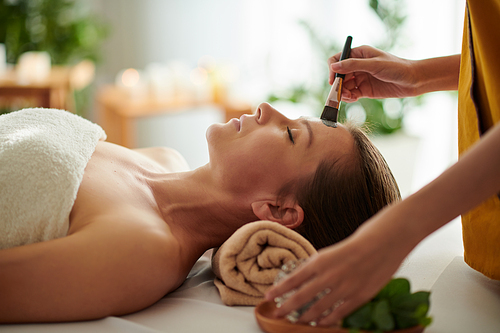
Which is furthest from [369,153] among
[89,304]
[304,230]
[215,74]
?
[215,74]

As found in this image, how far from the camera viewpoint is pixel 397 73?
128cm

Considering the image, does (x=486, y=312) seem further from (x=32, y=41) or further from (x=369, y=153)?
(x=32, y=41)

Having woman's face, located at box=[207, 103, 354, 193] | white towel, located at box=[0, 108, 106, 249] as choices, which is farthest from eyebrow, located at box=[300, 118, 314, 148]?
white towel, located at box=[0, 108, 106, 249]

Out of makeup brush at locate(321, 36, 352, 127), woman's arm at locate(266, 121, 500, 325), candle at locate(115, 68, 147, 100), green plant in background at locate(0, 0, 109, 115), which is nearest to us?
woman's arm at locate(266, 121, 500, 325)

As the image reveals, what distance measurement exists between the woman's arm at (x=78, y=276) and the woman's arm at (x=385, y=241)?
0.32 metres

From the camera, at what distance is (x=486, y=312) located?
882 millimetres

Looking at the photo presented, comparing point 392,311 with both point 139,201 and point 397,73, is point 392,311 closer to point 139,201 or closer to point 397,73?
point 139,201

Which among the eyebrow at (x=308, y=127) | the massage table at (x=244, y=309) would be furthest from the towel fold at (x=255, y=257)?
the eyebrow at (x=308, y=127)

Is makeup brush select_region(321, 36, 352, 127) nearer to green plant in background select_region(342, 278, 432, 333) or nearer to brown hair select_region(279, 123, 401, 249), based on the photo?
brown hair select_region(279, 123, 401, 249)

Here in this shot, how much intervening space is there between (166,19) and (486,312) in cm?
490

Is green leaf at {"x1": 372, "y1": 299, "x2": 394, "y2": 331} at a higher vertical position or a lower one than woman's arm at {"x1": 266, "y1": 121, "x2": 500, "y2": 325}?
lower

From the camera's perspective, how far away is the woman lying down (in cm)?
80

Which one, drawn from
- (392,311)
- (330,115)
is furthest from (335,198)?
(392,311)

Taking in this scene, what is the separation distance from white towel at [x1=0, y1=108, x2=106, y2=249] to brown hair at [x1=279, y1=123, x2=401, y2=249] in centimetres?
49
